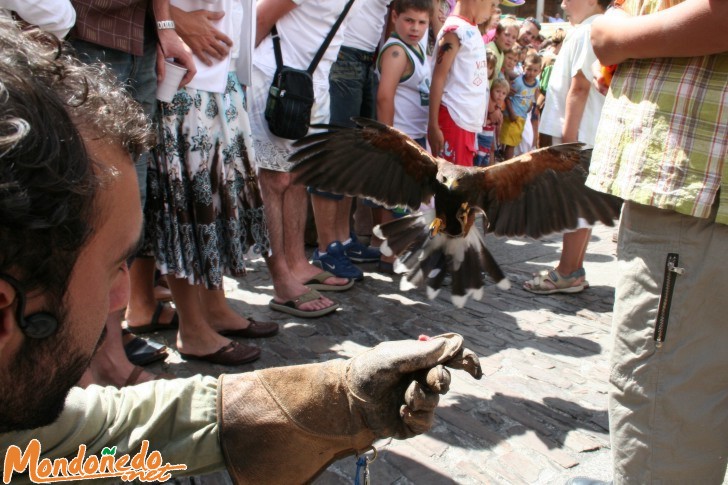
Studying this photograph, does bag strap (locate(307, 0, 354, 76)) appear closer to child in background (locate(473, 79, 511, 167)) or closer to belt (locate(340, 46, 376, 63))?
belt (locate(340, 46, 376, 63))

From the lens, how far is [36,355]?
1.05 metres

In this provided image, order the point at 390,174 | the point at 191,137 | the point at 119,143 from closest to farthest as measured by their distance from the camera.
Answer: the point at 119,143 < the point at 191,137 < the point at 390,174

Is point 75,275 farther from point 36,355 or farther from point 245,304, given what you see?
point 245,304

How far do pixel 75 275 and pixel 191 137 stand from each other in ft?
6.99

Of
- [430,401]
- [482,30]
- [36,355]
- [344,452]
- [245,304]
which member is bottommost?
[245,304]

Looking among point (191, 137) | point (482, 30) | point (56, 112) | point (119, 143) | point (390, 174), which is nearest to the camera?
point (56, 112)

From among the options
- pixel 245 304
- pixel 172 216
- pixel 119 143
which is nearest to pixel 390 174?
pixel 245 304

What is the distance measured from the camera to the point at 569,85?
4.88 m

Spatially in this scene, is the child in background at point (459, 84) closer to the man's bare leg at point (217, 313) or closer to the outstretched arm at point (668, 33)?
the man's bare leg at point (217, 313)

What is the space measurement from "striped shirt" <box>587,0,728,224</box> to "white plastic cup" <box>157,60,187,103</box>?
2.00 metres

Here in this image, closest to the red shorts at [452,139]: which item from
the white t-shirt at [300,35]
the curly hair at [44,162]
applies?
the white t-shirt at [300,35]

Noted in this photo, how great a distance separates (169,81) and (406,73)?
2627 millimetres

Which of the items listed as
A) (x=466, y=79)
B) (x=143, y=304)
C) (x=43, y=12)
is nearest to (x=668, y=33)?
(x=43, y=12)

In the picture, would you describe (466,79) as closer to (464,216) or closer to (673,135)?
(464,216)
